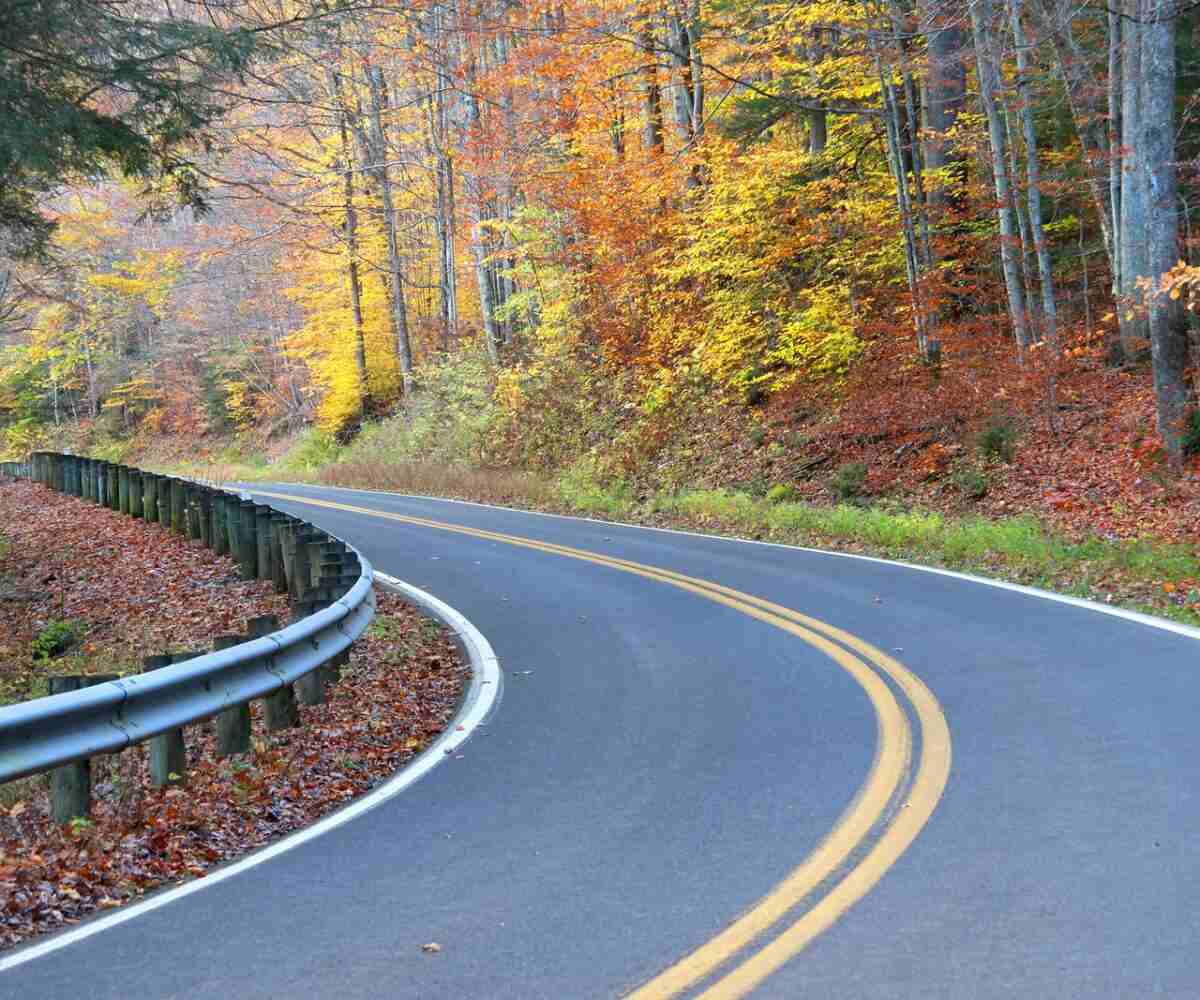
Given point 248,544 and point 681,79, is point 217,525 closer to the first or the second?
point 248,544

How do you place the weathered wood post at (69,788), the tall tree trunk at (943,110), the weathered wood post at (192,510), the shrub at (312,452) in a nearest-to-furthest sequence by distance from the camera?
the weathered wood post at (69,788), the weathered wood post at (192,510), the tall tree trunk at (943,110), the shrub at (312,452)

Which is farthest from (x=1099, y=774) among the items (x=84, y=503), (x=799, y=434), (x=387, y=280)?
(x=387, y=280)

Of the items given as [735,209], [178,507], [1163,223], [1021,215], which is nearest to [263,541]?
[178,507]

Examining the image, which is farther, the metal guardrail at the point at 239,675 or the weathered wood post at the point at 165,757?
the weathered wood post at the point at 165,757

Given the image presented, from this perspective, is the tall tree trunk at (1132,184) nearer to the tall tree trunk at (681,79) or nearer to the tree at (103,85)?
the tall tree trunk at (681,79)

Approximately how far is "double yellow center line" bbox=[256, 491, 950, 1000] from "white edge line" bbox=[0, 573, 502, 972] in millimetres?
2234

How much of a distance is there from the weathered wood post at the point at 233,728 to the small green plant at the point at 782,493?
44.3 ft

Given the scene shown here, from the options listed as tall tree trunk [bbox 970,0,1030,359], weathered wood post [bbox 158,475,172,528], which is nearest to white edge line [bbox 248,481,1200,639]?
tall tree trunk [bbox 970,0,1030,359]

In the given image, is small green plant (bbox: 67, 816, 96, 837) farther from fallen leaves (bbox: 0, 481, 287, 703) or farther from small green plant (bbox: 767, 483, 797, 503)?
small green plant (bbox: 767, 483, 797, 503)

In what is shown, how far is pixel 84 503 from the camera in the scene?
2502 cm

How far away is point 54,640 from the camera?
40.6 ft

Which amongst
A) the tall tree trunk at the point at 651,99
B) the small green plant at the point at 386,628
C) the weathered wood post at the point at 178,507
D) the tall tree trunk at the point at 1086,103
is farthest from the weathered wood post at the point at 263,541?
the tall tree trunk at the point at 651,99

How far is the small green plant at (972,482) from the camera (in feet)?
55.8

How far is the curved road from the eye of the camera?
385 centimetres
